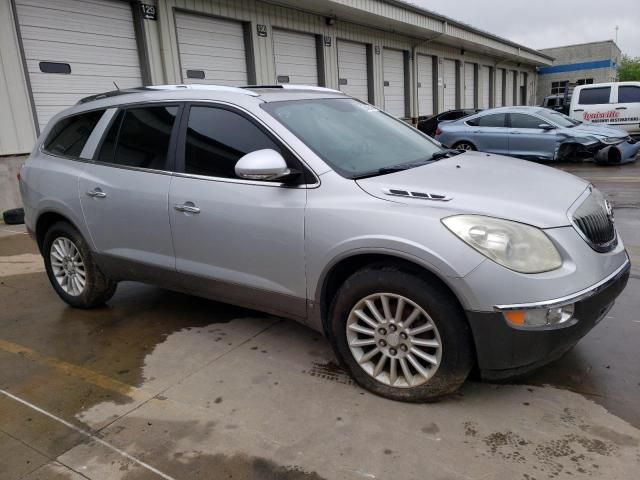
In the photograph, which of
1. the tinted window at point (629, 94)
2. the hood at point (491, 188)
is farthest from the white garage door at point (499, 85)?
the hood at point (491, 188)

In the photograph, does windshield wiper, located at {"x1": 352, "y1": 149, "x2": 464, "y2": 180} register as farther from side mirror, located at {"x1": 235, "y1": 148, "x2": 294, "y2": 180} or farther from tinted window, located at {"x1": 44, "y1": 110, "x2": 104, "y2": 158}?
tinted window, located at {"x1": 44, "y1": 110, "x2": 104, "y2": 158}

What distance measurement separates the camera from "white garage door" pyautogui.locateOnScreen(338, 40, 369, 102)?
17062mm

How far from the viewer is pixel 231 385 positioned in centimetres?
323

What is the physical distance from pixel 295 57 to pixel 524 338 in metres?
13.9

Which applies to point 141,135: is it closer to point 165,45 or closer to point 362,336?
point 362,336

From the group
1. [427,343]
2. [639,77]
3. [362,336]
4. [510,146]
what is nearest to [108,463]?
[362,336]

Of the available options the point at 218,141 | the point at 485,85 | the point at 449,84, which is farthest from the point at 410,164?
the point at 485,85

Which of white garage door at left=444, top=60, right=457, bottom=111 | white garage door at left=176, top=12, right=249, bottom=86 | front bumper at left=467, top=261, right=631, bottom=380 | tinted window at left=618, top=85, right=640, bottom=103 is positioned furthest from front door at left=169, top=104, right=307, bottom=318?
white garage door at left=444, top=60, right=457, bottom=111

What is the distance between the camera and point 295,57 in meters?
15.1

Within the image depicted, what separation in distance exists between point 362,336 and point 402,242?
0.66 m

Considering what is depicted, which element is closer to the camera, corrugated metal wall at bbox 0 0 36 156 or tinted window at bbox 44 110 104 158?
tinted window at bbox 44 110 104 158

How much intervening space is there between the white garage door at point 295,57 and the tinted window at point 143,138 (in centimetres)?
1087

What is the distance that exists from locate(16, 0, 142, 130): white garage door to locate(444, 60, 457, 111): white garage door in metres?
16.8

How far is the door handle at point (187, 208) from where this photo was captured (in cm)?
345
